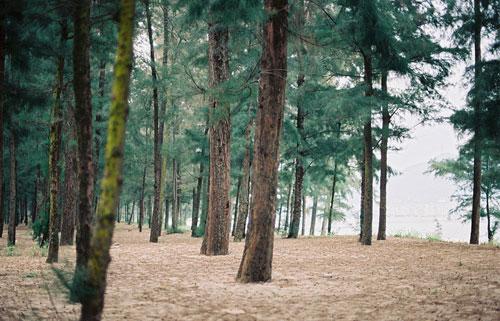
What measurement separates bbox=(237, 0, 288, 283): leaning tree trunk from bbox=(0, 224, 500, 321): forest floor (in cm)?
45

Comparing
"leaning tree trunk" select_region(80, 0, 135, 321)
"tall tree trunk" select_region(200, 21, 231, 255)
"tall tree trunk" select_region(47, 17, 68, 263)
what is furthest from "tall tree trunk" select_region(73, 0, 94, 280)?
"tall tree trunk" select_region(200, 21, 231, 255)

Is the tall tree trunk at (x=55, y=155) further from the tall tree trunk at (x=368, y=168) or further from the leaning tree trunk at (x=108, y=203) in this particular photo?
the tall tree trunk at (x=368, y=168)

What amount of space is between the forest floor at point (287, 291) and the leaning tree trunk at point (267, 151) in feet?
1.49

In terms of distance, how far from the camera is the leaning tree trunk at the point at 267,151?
736cm

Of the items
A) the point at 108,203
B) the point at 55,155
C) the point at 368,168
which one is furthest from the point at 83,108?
the point at 368,168

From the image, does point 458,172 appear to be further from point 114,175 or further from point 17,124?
point 114,175

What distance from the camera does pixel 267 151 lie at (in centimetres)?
744

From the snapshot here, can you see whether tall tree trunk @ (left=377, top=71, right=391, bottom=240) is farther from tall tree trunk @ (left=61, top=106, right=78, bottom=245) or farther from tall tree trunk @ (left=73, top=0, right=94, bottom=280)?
tall tree trunk @ (left=73, top=0, right=94, bottom=280)

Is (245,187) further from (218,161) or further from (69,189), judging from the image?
(69,189)

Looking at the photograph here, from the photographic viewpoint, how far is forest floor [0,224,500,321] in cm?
496

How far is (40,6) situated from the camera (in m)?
6.27

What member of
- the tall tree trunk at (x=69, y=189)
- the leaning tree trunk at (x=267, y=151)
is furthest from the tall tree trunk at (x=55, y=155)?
the tall tree trunk at (x=69, y=189)

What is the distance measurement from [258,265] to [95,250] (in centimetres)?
426

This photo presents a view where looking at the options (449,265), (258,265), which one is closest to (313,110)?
(449,265)
